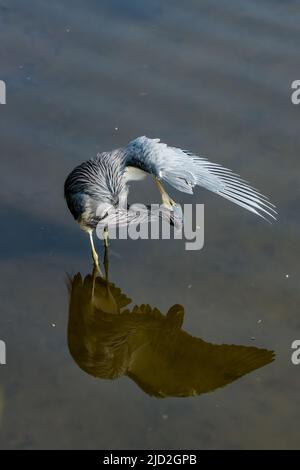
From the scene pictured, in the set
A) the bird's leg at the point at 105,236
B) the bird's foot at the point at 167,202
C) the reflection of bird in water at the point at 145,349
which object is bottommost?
the reflection of bird in water at the point at 145,349

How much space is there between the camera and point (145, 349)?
19.1ft

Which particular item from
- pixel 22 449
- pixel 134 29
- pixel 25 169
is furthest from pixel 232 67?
pixel 22 449

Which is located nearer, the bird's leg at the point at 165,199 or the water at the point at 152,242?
the water at the point at 152,242

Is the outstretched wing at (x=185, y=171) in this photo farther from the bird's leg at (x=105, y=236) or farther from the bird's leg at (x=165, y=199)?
the bird's leg at (x=105, y=236)

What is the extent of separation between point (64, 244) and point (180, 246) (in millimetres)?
848

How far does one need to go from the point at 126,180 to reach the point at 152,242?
1.64 feet

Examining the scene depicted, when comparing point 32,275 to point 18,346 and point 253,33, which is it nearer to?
point 18,346

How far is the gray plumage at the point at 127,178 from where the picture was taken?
5953 millimetres

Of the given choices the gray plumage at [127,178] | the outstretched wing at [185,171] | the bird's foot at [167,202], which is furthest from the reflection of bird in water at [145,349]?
the outstretched wing at [185,171]

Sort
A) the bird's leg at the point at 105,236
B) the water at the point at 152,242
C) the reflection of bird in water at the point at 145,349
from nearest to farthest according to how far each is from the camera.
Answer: the water at the point at 152,242 → the reflection of bird in water at the point at 145,349 → the bird's leg at the point at 105,236

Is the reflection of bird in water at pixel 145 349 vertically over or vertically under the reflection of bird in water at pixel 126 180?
under

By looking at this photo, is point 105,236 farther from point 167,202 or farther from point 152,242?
point 167,202

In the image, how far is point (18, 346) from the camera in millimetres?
5727

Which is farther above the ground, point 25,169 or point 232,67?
point 232,67
